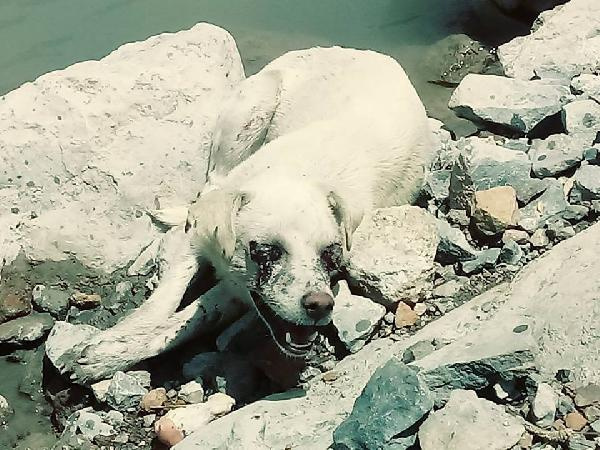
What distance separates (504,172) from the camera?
5.53m

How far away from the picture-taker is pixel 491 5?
30.9 ft

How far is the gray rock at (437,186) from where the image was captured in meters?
5.84

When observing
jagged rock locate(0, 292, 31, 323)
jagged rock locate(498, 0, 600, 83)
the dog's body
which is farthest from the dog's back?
jagged rock locate(498, 0, 600, 83)

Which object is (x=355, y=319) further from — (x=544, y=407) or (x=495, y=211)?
(x=544, y=407)

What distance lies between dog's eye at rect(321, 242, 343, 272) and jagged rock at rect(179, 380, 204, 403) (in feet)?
2.96

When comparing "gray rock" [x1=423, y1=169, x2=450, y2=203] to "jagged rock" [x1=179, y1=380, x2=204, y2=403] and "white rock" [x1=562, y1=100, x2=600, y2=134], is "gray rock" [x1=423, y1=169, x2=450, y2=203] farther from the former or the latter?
"jagged rock" [x1=179, y1=380, x2=204, y2=403]

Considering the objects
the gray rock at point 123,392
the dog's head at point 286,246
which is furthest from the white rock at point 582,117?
the gray rock at point 123,392

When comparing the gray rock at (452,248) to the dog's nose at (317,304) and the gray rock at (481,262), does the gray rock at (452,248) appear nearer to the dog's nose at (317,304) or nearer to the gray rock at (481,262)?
the gray rock at (481,262)

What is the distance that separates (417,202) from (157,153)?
5.38 feet

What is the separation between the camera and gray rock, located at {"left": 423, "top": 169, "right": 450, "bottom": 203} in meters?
5.84

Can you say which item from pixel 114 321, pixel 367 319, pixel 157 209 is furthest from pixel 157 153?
pixel 367 319

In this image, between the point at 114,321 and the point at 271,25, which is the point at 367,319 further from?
the point at 271,25

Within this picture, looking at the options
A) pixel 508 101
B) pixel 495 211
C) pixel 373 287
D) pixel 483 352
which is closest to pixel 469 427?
pixel 483 352

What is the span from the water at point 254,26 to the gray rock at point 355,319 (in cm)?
324
